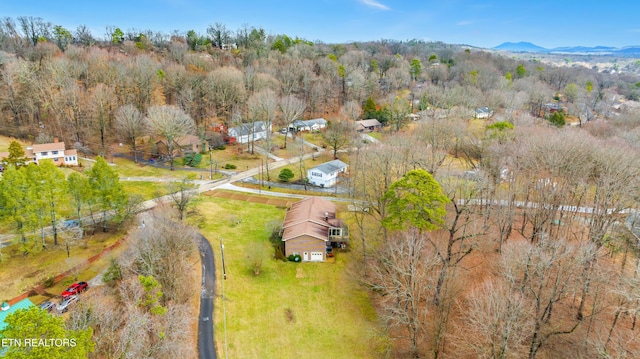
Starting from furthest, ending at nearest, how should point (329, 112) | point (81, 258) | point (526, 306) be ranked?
point (329, 112) < point (81, 258) < point (526, 306)

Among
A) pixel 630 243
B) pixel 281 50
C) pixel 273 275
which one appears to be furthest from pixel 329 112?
pixel 630 243

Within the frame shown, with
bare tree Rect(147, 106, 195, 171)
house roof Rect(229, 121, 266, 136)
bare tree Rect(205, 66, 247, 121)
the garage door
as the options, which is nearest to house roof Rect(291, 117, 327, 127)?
house roof Rect(229, 121, 266, 136)

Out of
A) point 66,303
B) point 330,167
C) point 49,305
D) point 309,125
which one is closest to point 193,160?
point 330,167

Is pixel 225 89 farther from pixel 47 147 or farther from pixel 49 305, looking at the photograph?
pixel 49 305

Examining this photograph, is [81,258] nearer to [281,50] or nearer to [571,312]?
[571,312]

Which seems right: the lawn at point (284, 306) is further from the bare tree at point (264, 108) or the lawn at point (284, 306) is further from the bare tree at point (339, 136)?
the bare tree at point (264, 108)

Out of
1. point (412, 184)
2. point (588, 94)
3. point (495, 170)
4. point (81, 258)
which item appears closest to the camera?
point (412, 184)

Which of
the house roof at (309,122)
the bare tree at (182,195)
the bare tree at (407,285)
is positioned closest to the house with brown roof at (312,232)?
the bare tree at (407,285)
